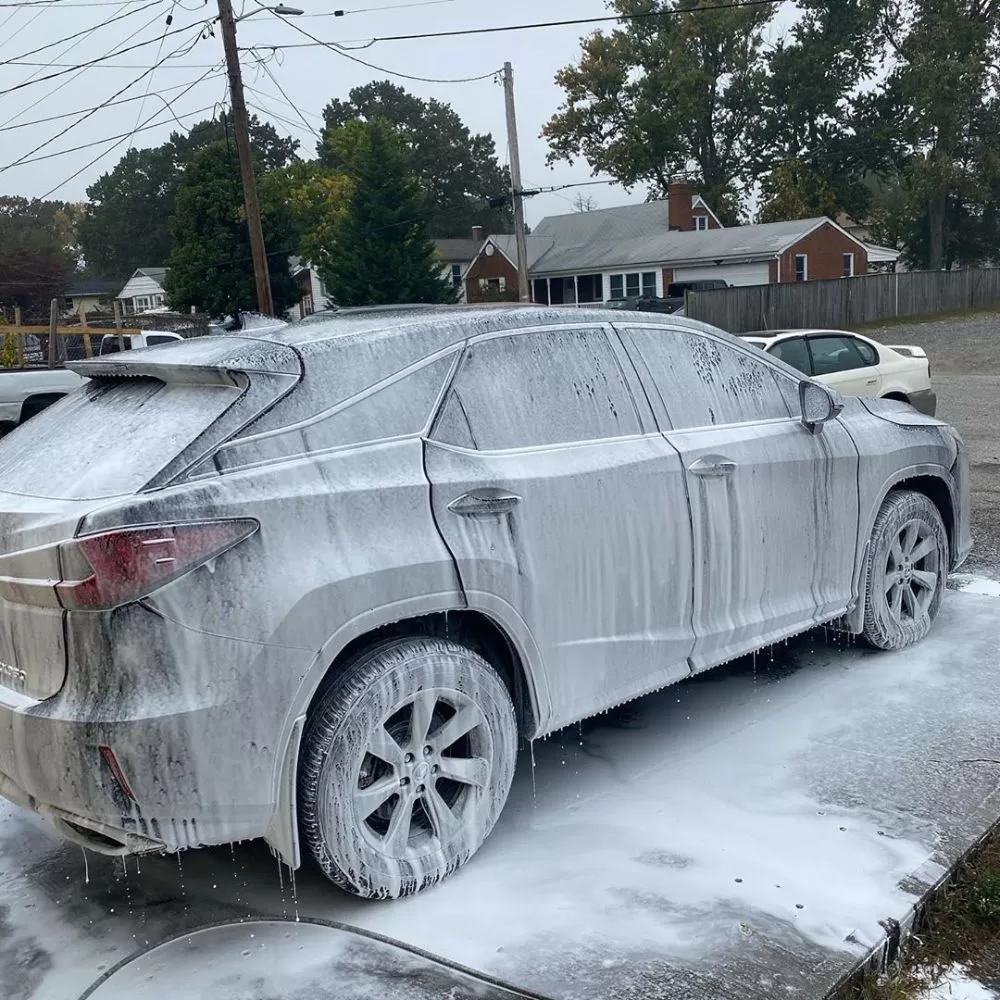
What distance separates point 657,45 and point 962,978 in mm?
61335

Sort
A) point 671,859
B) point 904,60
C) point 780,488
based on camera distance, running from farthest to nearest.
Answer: point 904,60 < point 780,488 < point 671,859

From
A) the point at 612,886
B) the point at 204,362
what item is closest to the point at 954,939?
the point at 612,886

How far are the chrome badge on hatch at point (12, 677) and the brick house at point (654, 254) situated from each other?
43288 mm

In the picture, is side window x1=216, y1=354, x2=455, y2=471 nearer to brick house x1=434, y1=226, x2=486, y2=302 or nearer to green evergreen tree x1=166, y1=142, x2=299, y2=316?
green evergreen tree x1=166, y1=142, x2=299, y2=316

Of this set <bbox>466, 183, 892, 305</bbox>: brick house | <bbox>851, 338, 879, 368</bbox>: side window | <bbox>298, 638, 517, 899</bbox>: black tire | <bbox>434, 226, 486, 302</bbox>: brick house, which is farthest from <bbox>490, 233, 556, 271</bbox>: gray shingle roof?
<bbox>298, 638, 517, 899</bbox>: black tire

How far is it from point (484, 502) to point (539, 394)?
566mm

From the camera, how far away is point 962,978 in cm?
293

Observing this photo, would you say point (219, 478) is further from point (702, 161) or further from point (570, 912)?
point (702, 161)

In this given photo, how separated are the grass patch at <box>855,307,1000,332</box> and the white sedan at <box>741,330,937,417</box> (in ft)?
73.1

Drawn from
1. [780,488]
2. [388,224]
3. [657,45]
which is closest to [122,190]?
[657,45]

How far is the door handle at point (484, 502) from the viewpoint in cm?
330

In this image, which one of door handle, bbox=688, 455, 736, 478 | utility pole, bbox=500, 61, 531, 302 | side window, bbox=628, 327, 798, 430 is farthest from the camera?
utility pole, bbox=500, 61, 531, 302

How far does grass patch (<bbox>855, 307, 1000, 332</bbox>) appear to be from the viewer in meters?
34.1

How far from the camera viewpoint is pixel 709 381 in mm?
4402
